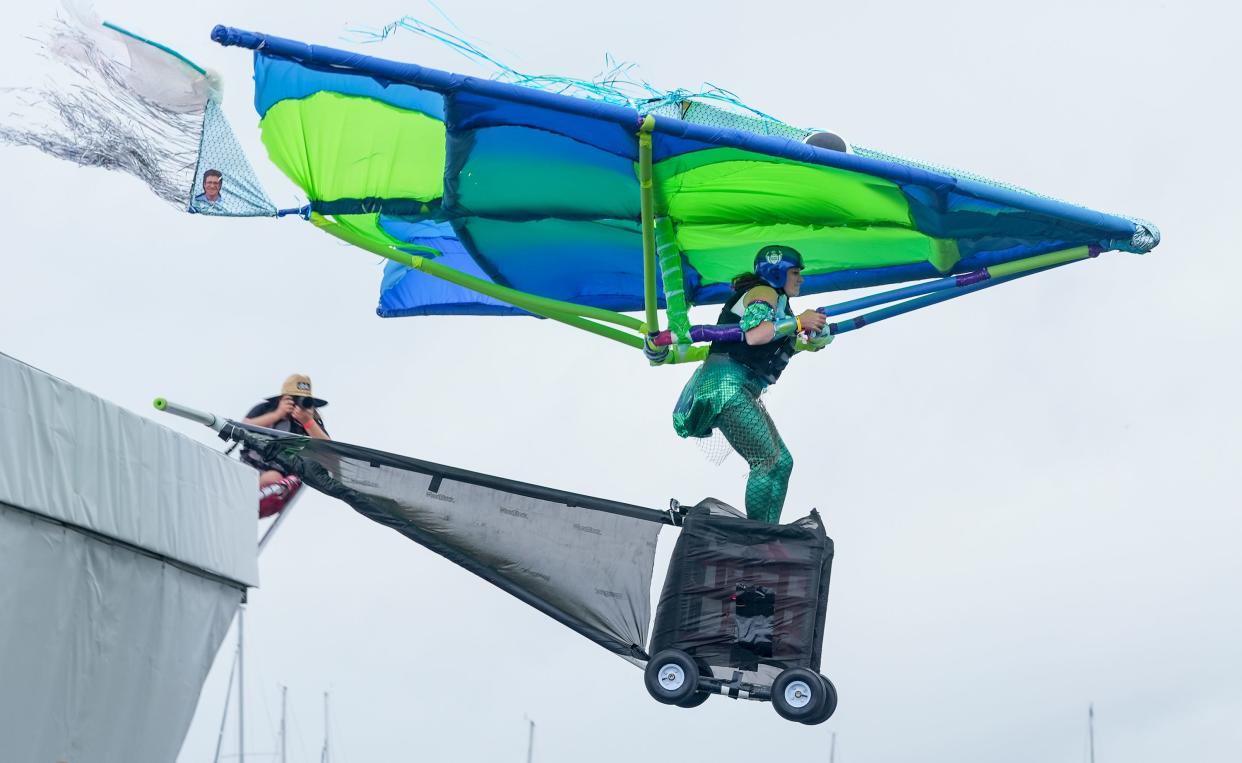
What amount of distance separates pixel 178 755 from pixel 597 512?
9.42ft

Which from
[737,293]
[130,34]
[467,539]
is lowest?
[467,539]

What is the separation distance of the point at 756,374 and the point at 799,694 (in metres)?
1.96

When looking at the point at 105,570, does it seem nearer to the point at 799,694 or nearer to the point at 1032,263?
the point at 799,694

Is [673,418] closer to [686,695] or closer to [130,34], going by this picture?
[686,695]

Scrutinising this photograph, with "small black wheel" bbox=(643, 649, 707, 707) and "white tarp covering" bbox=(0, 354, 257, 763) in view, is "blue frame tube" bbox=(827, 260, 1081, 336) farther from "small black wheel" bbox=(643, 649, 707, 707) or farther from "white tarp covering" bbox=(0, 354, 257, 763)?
"white tarp covering" bbox=(0, 354, 257, 763)

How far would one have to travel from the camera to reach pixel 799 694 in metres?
10.9

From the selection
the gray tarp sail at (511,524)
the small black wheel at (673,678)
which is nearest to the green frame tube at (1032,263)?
the gray tarp sail at (511,524)

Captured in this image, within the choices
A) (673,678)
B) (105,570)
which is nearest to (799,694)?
(673,678)

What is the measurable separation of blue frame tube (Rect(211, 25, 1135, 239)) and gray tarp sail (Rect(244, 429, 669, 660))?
2351mm

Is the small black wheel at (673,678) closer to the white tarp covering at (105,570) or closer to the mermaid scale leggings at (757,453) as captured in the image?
the mermaid scale leggings at (757,453)

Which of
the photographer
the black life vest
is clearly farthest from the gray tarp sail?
the black life vest

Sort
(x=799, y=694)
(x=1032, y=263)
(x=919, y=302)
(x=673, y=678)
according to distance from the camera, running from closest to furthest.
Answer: (x=799, y=694) < (x=673, y=678) < (x=1032, y=263) < (x=919, y=302)

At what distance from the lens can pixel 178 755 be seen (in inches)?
477

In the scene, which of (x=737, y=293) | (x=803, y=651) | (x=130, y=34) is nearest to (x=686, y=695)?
(x=803, y=651)
